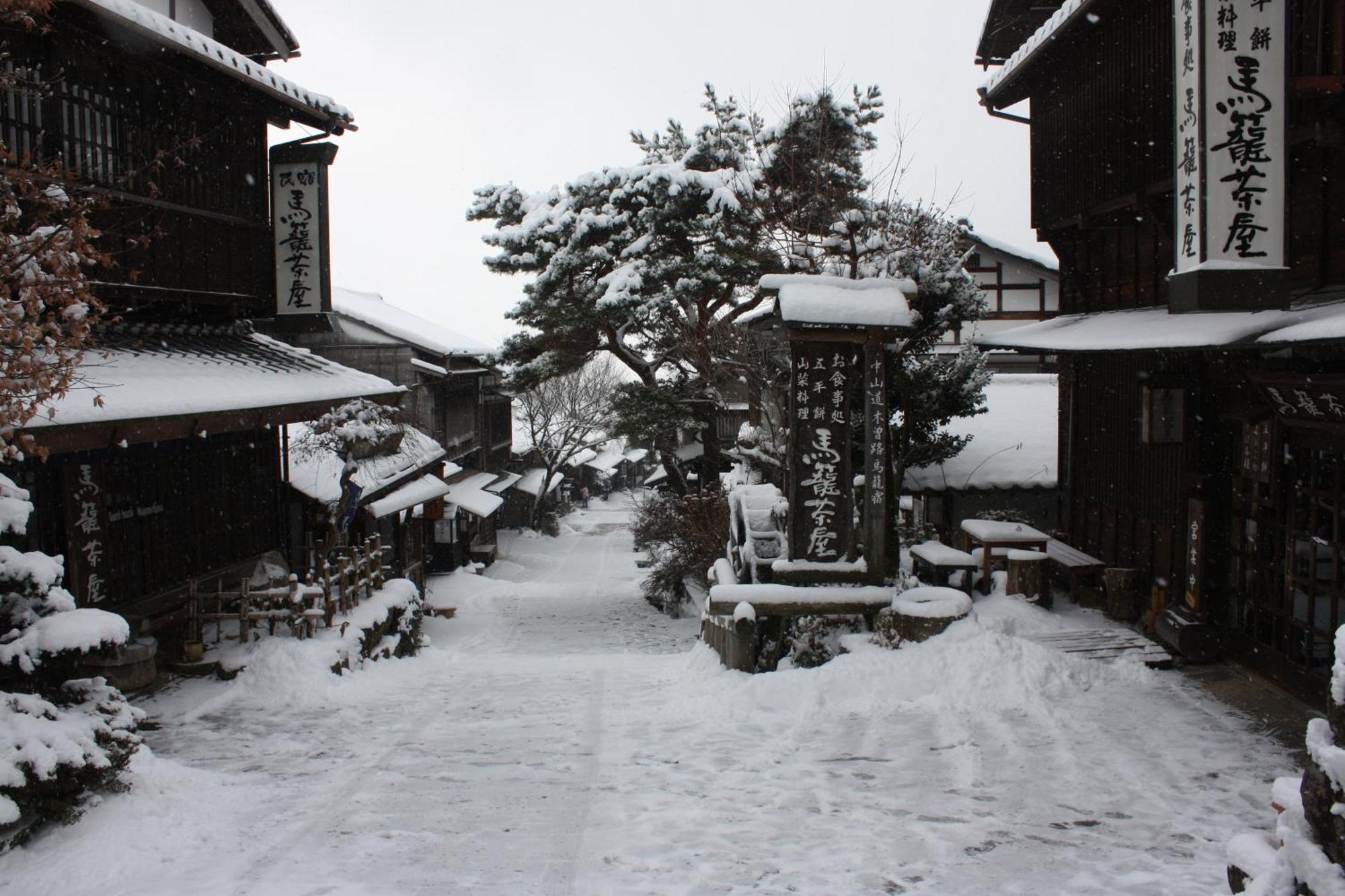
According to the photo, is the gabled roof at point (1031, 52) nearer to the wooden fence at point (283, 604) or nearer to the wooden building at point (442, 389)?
the wooden fence at point (283, 604)

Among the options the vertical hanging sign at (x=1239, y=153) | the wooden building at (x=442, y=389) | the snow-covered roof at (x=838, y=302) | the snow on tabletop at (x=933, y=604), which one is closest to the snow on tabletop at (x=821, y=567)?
the snow on tabletop at (x=933, y=604)

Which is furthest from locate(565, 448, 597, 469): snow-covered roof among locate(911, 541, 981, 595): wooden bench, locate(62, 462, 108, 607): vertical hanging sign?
locate(62, 462, 108, 607): vertical hanging sign

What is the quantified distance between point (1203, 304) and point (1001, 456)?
1014 centimetres

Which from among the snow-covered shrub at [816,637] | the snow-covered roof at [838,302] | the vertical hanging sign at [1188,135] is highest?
the vertical hanging sign at [1188,135]

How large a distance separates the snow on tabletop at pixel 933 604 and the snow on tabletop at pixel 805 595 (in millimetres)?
209

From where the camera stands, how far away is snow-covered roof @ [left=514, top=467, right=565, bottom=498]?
1837 inches

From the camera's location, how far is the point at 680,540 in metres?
25.1

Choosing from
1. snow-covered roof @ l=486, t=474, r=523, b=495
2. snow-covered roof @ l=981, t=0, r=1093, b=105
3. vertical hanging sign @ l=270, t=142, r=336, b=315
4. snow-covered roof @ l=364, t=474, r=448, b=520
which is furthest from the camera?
snow-covered roof @ l=486, t=474, r=523, b=495

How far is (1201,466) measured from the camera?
10.9 meters

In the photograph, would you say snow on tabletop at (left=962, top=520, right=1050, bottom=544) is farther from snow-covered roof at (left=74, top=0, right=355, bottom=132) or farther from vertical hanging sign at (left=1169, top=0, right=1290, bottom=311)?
snow-covered roof at (left=74, top=0, right=355, bottom=132)

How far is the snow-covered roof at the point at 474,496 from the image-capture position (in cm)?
3045

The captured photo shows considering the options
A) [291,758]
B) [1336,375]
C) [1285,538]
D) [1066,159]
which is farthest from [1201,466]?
[291,758]

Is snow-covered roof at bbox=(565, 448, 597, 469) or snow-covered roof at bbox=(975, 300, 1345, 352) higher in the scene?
snow-covered roof at bbox=(975, 300, 1345, 352)

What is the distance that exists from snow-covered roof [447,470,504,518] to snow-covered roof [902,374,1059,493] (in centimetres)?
1576
